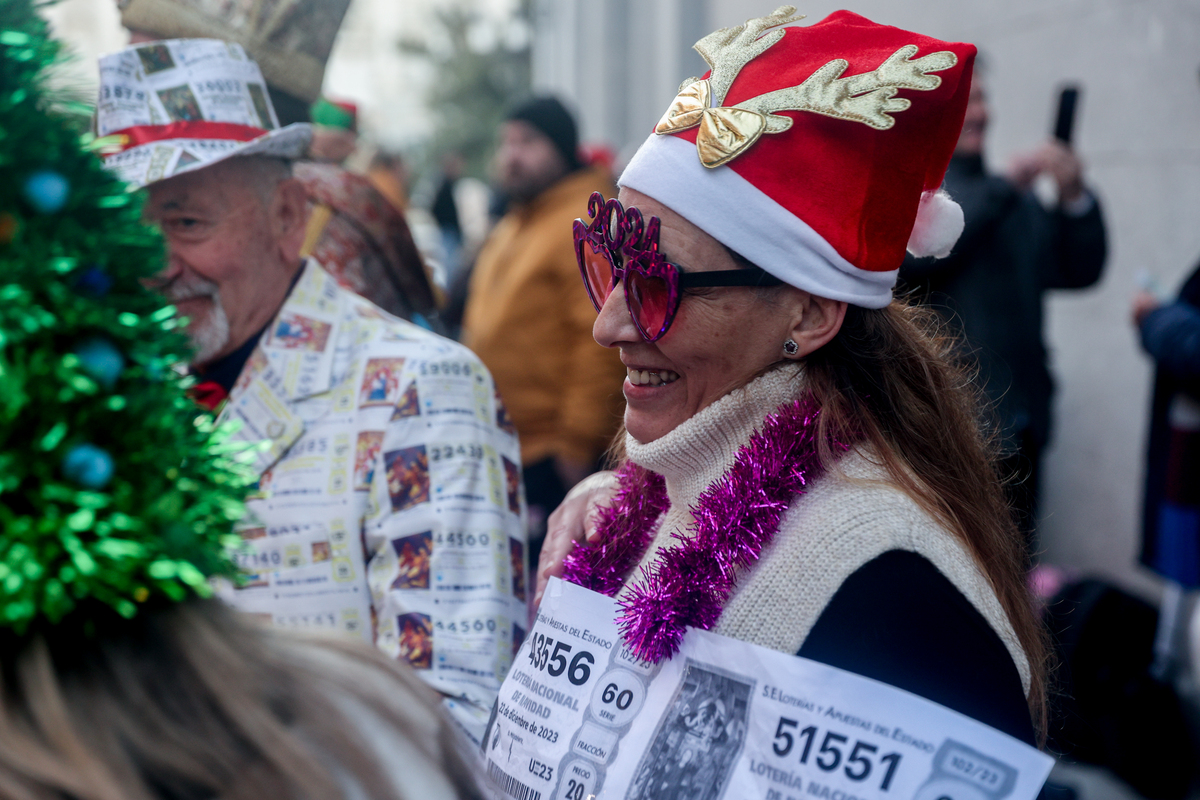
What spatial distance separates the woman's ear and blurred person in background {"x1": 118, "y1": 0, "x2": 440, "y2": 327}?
172 cm

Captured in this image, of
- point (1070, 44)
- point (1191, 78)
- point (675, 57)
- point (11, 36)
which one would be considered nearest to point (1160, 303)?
point (1191, 78)

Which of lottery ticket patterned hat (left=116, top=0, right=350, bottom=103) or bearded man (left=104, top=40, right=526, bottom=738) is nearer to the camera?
bearded man (left=104, top=40, right=526, bottom=738)

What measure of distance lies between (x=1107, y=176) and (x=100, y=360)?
471cm

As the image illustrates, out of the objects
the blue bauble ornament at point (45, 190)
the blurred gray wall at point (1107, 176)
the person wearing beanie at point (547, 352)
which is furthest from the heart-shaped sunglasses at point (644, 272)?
the blurred gray wall at point (1107, 176)

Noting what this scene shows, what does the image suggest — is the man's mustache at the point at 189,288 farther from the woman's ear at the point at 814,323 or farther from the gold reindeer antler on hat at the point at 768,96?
the woman's ear at the point at 814,323

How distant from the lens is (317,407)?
215cm

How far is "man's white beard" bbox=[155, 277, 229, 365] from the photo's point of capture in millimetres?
2209

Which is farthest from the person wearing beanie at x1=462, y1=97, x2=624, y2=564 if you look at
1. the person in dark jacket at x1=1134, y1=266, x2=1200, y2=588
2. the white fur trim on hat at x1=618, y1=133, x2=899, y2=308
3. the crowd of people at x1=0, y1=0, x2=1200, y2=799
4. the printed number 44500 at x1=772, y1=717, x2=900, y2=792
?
the printed number 44500 at x1=772, y1=717, x2=900, y2=792

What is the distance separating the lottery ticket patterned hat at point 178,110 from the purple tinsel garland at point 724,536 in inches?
52.4

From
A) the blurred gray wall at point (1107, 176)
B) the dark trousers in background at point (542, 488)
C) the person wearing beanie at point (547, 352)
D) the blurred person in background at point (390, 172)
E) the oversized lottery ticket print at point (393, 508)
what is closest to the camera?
the oversized lottery ticket print at point (393, 508)

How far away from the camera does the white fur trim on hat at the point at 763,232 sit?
148 centimetres

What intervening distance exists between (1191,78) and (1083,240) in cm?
84

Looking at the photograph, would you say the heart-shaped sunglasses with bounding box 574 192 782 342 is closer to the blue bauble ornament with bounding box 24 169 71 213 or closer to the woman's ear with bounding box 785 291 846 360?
the woman's ear with bounding box 785 291 846 360

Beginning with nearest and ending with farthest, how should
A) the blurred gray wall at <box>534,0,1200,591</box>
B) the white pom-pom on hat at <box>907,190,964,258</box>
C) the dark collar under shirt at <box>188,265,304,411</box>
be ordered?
the white pom-pom on hat at <box>907,190,964,258</box>, the dark collar under shirt at <box>188,265,304,411</box>, the blurred gray wall at <box>534,0,1200,591</box>
